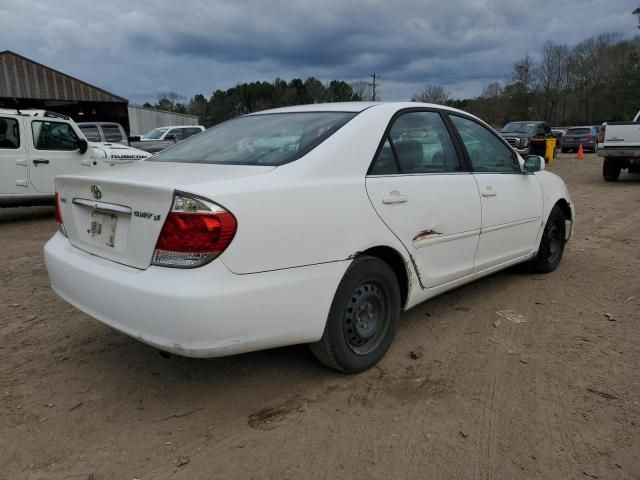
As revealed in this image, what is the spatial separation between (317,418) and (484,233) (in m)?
2.01

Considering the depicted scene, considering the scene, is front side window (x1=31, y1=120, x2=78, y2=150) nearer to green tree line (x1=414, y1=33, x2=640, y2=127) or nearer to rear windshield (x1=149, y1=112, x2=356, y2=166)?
rear windshield (x1=149, y1=112, x2=356, y2=166)

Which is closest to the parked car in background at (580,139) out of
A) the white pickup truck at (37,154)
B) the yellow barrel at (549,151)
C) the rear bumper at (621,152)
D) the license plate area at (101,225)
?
the yellow barrel at (549,151)

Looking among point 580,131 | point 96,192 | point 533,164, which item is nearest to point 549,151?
point 580,131

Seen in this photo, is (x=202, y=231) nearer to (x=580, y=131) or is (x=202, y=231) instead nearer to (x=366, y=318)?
(x=366, y=318)

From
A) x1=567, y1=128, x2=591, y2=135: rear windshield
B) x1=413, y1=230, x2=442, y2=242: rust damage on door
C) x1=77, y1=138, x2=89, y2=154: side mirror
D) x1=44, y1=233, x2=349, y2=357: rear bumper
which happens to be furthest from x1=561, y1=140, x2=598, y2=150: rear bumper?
x1=44, y1=233, x2=349, y2=357: rear bumper

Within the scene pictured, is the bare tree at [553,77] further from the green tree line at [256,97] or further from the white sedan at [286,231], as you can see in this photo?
the white sedan at [286,231]

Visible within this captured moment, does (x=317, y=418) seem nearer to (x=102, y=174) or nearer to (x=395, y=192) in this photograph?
(x=395, y=192)

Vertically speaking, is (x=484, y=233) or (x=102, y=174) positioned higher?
(x=102, y=174)

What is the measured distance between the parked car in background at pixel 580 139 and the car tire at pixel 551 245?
26.1 m

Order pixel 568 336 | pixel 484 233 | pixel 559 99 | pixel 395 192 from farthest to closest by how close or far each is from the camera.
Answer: pixel 559 99
pixel 484 233
pixel 568 336
pixel 395 192

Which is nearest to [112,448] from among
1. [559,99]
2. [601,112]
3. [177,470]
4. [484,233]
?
[177,470]

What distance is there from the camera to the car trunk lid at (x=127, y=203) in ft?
8.07

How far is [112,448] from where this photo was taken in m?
2.46

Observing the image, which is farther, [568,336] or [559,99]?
[559,99]
